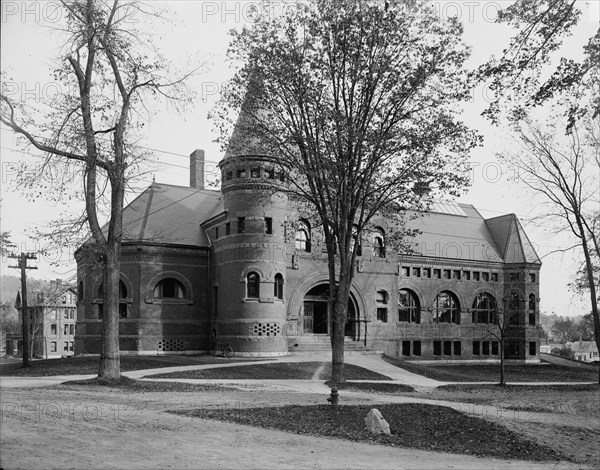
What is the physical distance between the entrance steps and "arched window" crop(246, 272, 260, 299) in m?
Answer: 3.97

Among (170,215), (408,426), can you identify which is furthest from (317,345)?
(408,426)

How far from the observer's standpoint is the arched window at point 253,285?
36031 mm

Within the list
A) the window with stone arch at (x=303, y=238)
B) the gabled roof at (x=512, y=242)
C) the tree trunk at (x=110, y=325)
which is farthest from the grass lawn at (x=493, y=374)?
the tree trunk at (x=110, y=325)

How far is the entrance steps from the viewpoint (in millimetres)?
37656

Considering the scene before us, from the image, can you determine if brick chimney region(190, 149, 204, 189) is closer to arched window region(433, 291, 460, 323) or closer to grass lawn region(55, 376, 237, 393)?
arched window region(433, 291, 460, 323)

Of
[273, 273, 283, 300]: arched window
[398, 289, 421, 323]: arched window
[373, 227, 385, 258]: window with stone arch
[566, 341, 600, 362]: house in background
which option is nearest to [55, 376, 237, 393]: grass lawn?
[273, 273, 283, 300]: arched window

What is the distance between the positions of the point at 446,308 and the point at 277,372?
24.2 m

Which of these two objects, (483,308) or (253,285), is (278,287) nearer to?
(253,285)

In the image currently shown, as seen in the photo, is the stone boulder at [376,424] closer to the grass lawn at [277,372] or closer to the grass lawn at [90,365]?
the grass lawn at [277,372]

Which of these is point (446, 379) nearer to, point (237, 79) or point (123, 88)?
point (237, 79)

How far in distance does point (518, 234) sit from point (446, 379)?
84.8ft

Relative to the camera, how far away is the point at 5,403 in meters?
15.0

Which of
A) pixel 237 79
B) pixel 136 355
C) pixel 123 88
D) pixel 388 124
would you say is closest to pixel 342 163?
pixel 388 124

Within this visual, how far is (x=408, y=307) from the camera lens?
4691 centimetres
